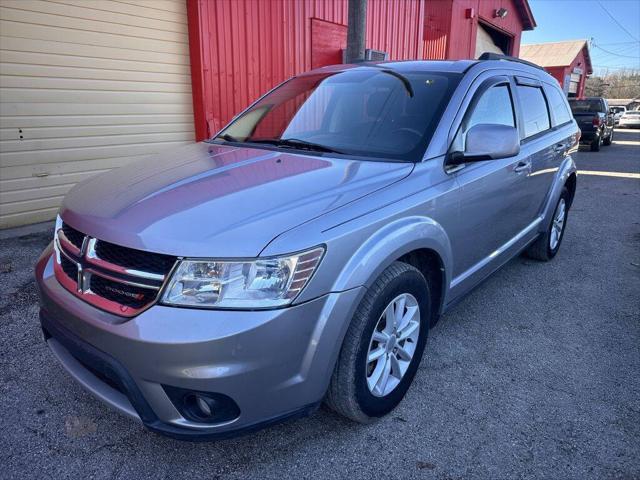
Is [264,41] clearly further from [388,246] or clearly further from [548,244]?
[388,246]

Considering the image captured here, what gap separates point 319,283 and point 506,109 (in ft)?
7.48

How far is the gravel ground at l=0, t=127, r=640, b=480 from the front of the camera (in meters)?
2.08

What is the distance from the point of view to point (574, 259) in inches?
194

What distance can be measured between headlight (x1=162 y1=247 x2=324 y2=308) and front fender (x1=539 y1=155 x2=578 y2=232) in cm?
334

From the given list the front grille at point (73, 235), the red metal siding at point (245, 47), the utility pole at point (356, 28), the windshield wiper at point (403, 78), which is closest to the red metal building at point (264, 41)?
the red metal siding at point (245, 47)

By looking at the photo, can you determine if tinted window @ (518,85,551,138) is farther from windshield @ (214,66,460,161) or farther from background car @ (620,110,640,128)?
background car @ (620,110,640,128)

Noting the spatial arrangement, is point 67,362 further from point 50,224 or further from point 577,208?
point 577,208

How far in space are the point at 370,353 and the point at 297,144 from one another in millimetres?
1323

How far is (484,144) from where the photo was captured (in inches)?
100

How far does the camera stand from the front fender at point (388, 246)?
1924mm

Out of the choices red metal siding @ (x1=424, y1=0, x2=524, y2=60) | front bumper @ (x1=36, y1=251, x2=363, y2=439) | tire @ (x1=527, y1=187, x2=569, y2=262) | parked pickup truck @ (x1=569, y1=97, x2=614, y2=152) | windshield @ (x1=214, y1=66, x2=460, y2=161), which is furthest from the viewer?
parked pickup truck @ (x1=569, y1=97, x2=614, y2=152)

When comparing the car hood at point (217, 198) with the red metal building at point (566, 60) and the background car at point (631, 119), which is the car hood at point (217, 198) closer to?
the red metal building at point (566, 60)

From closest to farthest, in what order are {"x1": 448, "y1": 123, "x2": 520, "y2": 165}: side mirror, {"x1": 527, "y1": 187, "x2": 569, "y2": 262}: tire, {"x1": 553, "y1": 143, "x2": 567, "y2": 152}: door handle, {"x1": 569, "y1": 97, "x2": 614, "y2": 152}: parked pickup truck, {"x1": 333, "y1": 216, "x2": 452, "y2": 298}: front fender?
{"x1": 333, "y1": 216, "x2": 452, "y2": 298}: front fender, {"x1": 448, "y1": 123, "x2": 520, "y2": 165}: side mirror, {"x1": 553, "y1": 143, "x2": 567, "y2": 152}: door handle, {"x1": 527, "y1": 187, "x2": 569, "y2": 262}: tire, {"x1": 569, "y1": 97, "x2": 614, "y2": 152}: parked pickup truck

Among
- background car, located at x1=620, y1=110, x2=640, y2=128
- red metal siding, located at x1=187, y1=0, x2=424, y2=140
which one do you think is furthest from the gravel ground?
background car, located at x1=620, y1=110, x2=640, y2=128
